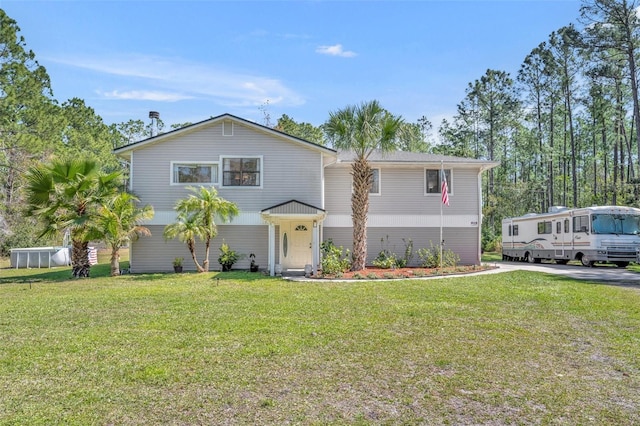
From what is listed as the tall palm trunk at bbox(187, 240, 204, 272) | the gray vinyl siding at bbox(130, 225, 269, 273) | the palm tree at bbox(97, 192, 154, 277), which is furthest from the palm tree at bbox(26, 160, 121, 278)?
the tall palm trunk at bbox(187, 240, 204, 272)

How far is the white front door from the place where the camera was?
1677 cm

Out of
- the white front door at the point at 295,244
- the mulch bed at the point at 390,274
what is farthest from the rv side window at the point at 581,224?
the white front door at the point at 295,244

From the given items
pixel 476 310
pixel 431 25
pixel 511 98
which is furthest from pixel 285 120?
pixel 476 310

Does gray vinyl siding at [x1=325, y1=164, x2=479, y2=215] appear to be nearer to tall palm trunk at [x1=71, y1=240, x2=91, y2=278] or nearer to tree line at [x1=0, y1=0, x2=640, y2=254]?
tree line at [x1=0, y1=0, x2=640, y2=254]

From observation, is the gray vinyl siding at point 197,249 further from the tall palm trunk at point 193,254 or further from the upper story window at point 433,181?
the upper story window at point 433,181

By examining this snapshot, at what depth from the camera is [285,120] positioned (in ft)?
137

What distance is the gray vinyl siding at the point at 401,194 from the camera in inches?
713

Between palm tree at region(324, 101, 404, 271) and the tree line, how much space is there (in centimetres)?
72

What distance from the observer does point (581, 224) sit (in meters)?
18.5

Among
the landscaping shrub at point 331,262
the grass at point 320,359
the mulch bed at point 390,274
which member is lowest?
the grass at point 320,359

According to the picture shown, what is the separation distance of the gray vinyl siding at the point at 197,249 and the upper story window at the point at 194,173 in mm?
1945

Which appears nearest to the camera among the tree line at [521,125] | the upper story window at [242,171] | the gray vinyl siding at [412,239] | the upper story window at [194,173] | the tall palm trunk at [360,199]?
the tall palm trunk at [360,199]

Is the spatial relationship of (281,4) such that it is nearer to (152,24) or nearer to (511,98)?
(152,24)

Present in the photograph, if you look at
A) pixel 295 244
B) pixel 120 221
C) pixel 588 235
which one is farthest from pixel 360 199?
pixel 588 235
